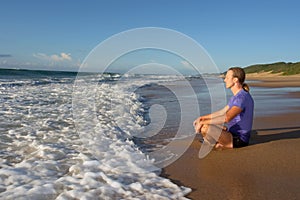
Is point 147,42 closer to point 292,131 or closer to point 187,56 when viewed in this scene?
point 187,56

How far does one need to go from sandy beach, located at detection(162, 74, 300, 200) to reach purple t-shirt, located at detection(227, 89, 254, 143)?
26cm

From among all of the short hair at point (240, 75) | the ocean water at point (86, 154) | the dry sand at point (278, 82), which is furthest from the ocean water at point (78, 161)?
the dry sand at point (278, 82)

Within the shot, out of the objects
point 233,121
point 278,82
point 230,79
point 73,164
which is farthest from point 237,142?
point 278,82

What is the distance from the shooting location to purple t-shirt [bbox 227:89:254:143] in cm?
431

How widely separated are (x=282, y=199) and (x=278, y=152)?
1.63 metres

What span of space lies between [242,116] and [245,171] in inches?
42.9

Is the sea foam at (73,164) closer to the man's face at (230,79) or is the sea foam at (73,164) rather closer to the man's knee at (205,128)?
the man's knee at (205,128)

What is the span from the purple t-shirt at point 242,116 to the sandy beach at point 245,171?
26 cm

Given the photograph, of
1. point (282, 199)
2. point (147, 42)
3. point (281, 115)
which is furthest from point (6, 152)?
point (281, 115)

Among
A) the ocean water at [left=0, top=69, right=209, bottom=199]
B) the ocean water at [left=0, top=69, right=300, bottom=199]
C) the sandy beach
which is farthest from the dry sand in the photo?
the sandy beach

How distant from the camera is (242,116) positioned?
14.4 feet

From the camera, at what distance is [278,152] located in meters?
4.26

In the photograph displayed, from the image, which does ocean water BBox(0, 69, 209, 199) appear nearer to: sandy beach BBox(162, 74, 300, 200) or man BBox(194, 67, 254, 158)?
sandy beach BBox(162, 74, 300, 200)

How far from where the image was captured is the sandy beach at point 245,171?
292 centimetres
